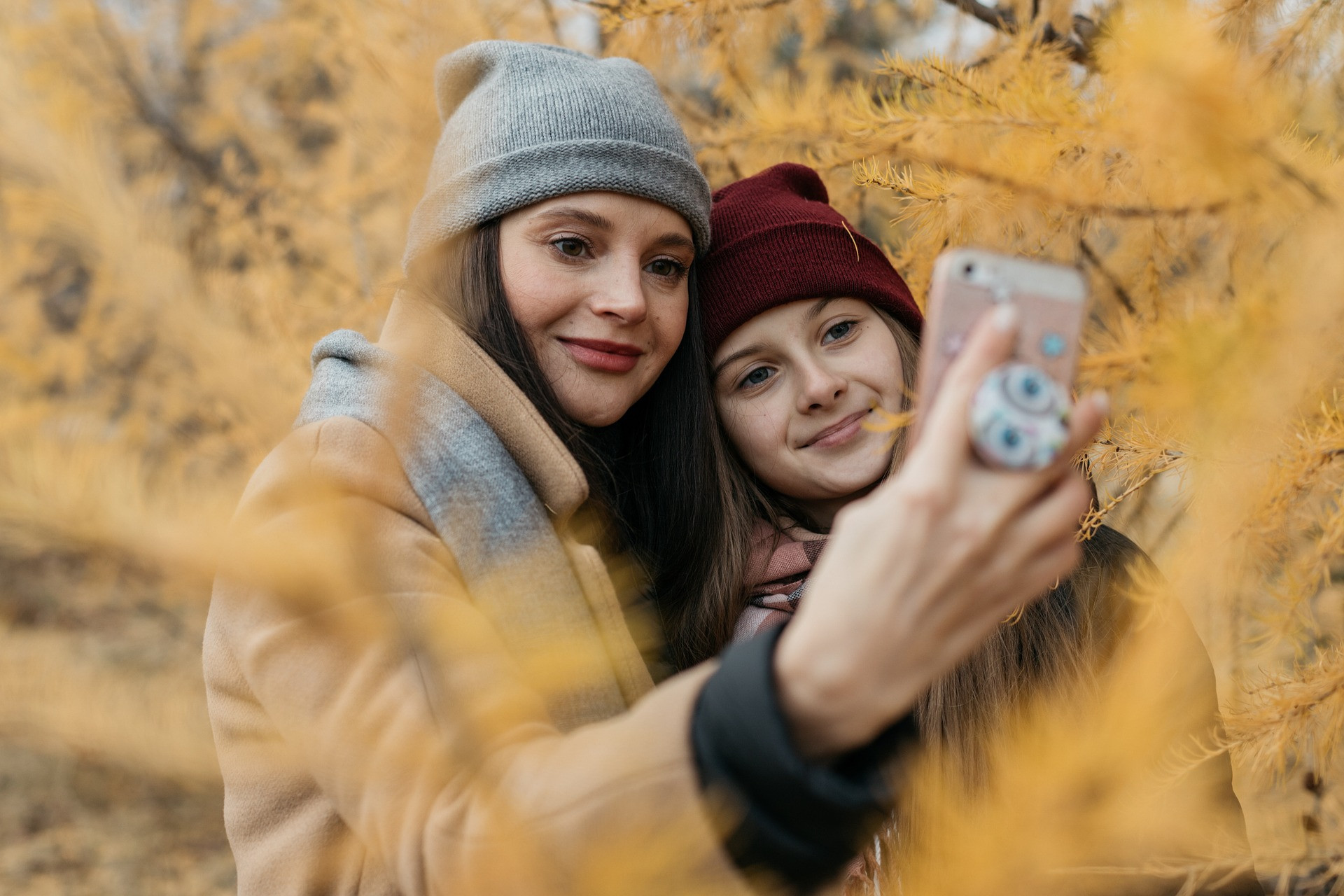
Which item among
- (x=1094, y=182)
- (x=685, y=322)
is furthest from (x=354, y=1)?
(x=1094, y=182)

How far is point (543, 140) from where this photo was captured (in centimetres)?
130

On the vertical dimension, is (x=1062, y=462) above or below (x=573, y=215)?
above

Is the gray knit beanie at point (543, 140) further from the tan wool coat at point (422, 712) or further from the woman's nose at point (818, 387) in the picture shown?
the tan wool coat at point (422, 712)

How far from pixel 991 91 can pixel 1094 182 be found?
0.17 metres

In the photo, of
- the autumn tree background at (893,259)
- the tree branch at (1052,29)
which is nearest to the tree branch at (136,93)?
the autumn tree background at (893,259)

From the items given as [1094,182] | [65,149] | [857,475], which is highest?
[1094,182]

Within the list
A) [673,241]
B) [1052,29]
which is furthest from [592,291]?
[1052,29]

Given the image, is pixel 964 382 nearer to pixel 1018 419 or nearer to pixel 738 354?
pixel 1018 419

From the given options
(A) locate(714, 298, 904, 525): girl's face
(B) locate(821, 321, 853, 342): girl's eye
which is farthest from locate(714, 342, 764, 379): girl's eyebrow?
(B) locate(821, 321, 853, 342): girl's eye

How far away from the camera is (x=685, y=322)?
1.51m

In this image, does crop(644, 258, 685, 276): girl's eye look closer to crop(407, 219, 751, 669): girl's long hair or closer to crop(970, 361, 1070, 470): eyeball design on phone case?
crop(407, 219, 751, 669): girl's long hair

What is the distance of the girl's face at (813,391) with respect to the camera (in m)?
1.47

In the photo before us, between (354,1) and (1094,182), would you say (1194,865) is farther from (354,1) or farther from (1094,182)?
(354,1)

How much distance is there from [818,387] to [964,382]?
888 millimetres
